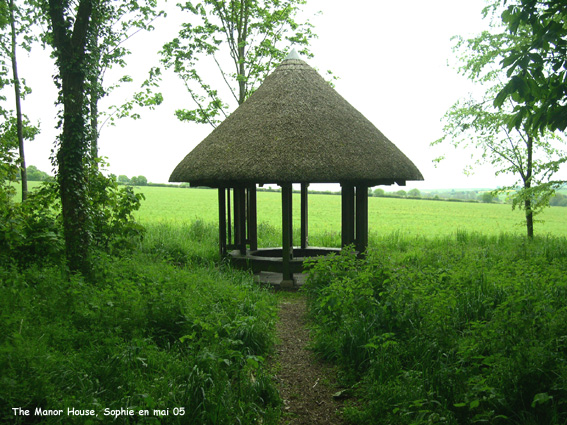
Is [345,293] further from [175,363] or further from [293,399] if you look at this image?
[175,363]

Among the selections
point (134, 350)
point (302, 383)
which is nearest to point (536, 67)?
point (302, 383)

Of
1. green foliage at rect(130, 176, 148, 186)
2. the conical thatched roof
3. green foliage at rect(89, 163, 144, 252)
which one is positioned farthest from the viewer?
green foliage at rect(130, 176, 148, 186)

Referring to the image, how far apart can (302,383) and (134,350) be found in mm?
1635

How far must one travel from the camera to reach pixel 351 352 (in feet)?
15.2

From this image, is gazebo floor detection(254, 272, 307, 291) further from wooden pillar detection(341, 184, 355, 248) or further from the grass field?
the grass field

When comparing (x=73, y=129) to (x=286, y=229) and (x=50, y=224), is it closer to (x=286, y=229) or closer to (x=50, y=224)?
(x=50, y=224)

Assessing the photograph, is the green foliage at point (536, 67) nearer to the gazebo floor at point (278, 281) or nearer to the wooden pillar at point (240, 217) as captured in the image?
the gazebo floor at point (278, 281)

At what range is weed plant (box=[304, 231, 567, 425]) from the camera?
339 centimetres

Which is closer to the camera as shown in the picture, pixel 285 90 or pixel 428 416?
pixel 428 416

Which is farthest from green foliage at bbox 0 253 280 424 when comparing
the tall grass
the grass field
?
the grass field

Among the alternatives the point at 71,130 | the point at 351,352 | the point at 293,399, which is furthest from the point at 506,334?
the point at 71,130

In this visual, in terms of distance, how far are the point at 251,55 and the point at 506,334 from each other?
13276mm

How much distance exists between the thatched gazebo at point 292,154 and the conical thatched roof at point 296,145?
0.06ft

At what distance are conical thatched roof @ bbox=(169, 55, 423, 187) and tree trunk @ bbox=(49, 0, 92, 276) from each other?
256cm
